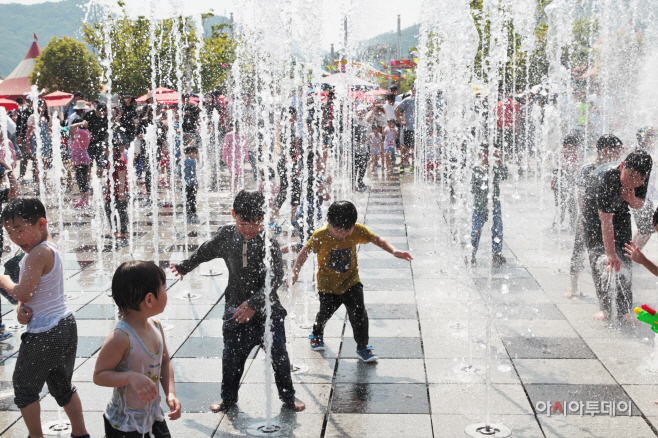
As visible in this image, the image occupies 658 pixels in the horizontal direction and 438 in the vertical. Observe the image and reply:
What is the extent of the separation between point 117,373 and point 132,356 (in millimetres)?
100

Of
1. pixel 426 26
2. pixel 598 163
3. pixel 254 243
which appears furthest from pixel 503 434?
pixel 426 26

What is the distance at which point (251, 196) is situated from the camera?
147 inches

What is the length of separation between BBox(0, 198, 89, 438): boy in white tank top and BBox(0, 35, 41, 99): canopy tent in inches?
1340

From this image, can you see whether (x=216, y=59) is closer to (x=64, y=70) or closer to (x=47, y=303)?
(x=64, y=70)

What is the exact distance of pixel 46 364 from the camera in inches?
130

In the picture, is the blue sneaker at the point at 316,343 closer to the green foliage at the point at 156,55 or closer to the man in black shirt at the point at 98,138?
the man in black shirt at the point at 98,138

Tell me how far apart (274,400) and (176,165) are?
29.4 feet

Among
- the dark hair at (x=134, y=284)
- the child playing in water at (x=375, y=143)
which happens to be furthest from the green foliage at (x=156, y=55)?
the dark hair at (x=134, y=284)

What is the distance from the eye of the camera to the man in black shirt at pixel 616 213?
512 cm

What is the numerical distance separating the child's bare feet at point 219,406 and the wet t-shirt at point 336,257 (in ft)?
3.61

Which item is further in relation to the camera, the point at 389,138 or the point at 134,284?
the point at 389,138

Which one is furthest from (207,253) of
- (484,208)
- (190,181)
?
(190,181)

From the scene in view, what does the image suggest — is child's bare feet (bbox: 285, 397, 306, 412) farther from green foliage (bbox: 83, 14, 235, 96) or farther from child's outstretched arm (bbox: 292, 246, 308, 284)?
green foliage (bbox: 83, 14, 235, 96)

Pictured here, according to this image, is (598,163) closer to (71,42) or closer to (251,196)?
(251,196)
